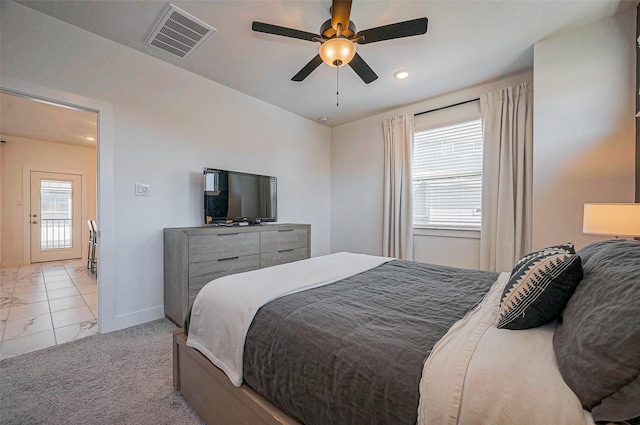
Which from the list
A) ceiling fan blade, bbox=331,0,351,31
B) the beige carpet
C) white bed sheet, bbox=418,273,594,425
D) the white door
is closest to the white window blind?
ceiling fan blade, bbox=331,0,351,31

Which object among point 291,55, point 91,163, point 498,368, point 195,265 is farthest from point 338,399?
point 91,163

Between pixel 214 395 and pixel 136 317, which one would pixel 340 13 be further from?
pixel 136 317

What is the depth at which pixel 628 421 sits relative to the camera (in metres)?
0.51

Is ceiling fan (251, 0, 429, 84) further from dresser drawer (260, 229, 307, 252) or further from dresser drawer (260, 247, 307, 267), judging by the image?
dresser drawer (260, 247, 307, 267)

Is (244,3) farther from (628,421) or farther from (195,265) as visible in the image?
(628,421)

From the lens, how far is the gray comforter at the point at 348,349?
755 millimetres

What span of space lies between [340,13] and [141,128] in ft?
7.14

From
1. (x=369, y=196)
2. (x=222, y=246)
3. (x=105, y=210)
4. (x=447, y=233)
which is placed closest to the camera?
(x=105, y=210)

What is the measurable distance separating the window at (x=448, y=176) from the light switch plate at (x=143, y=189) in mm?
3266

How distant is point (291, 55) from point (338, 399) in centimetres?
281

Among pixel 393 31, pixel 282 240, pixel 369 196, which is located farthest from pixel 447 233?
pixel 393 31

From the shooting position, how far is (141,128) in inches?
105

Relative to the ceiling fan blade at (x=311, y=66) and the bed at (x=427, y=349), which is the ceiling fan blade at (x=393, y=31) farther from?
A: the bed at (x=427, y=349)

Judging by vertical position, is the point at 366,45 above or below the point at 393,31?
above
